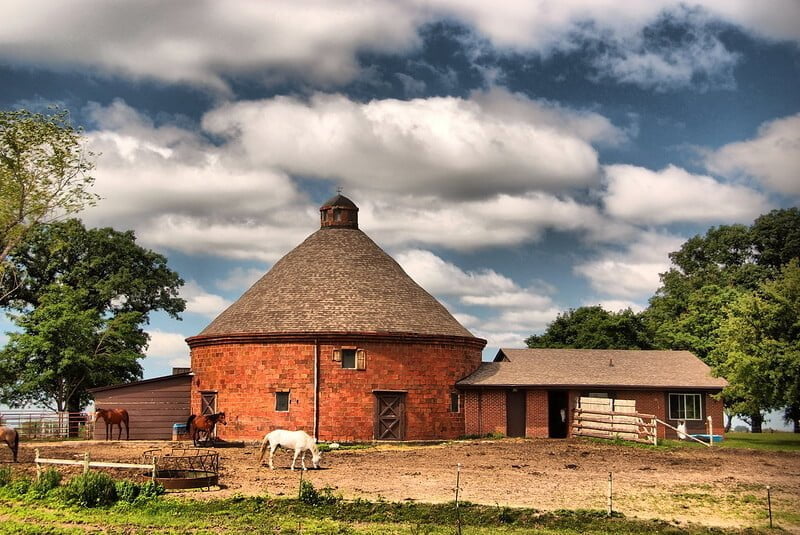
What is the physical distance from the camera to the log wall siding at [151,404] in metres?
40.8

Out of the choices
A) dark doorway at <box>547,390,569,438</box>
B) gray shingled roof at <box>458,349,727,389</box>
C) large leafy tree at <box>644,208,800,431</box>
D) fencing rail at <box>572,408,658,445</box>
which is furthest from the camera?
large leafy tree at <box>644,208,800,431</box>

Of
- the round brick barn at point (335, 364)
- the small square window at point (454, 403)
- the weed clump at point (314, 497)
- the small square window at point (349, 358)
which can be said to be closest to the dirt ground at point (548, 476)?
the weed clump at point (314, 497)

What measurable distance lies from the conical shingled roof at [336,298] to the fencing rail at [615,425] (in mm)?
6199

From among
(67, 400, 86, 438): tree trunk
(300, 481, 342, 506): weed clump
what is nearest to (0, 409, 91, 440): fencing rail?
(67, 400, 86, 438): tree trunk

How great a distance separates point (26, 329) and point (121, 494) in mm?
28870

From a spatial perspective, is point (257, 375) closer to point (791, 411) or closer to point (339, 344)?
point (339, 344)

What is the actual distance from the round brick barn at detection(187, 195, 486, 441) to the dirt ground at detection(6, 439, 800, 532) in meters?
2.56

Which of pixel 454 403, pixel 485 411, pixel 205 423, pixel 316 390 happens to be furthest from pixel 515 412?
pixel 205 423

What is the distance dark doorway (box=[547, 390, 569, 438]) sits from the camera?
41.1 meters

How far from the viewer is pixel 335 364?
123ft

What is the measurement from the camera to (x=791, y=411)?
5303 cm

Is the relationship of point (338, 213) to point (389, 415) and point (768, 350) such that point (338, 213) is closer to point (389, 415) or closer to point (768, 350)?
point (389, 415)

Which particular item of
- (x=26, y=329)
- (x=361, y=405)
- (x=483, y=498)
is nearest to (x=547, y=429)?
(x=361, y=405)

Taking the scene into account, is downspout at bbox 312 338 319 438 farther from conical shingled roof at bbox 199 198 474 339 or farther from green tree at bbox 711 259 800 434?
green tree at bbox 711 259 800 434
